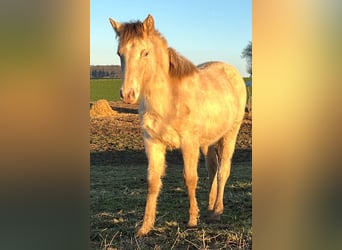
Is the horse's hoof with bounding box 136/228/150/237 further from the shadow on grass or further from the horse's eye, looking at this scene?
the horse's eye

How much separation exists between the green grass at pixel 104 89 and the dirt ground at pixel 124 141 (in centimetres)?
7

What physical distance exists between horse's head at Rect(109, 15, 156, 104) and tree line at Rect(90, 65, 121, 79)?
73 mm

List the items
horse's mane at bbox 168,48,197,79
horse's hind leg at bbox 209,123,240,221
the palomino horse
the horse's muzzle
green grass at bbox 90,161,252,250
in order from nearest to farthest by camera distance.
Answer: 1. the horse's muzzle
2. the palomino horse
3. green grass at bbox 90,161,252,250
4. horse's mane at bbox 168,48,197,79
5. horse's hind leg at bbox 209,123,240,221

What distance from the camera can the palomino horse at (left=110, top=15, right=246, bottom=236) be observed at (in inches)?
57.4

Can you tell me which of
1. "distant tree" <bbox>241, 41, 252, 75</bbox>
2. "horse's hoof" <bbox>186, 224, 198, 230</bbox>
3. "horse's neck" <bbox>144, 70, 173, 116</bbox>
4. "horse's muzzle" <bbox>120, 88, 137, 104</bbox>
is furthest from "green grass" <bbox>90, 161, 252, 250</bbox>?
"distant tree" <bbox>241, 41, 252, 75</bbox>

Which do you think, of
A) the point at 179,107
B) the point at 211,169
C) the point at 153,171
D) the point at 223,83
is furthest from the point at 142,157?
the point at 223,83

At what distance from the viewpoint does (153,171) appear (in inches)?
67.9

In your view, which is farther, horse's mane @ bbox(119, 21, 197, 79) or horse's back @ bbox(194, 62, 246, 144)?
horse's back @ bbox(194, 62, 246, 144)

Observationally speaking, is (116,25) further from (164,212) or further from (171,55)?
(164,212)

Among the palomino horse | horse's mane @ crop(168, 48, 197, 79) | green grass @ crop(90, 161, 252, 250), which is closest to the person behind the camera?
the palomino horse

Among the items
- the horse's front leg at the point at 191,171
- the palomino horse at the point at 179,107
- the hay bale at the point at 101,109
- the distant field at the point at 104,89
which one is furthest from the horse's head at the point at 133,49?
the horse's front leg at the point at 191,171
